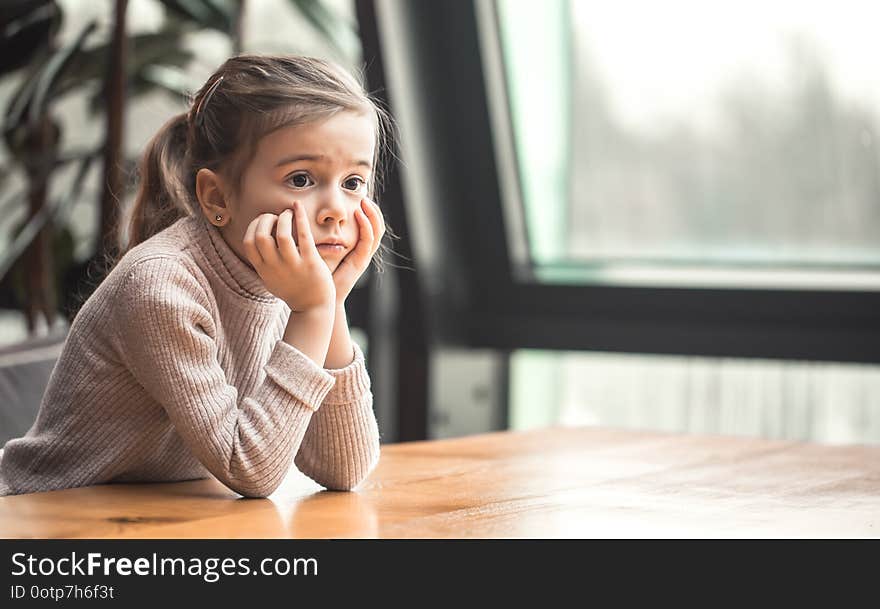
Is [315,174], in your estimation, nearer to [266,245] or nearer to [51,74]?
[266,245]

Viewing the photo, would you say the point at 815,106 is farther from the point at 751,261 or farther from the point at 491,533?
the point at 491,533

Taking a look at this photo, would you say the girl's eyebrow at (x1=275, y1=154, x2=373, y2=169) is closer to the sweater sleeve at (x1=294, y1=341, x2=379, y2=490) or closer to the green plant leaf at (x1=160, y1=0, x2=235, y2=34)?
the sweater sleeve at (x1=294, y1=341, x2=379, y2=490)

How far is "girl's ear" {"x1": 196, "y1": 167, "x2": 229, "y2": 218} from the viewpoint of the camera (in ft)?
4.13

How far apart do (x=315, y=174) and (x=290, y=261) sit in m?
0.11

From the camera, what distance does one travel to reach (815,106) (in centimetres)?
284

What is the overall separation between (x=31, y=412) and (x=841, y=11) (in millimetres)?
1976

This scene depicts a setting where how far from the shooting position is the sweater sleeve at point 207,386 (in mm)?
1092

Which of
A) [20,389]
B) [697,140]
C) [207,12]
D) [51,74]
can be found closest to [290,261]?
[20,389]

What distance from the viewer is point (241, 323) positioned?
4.09ft

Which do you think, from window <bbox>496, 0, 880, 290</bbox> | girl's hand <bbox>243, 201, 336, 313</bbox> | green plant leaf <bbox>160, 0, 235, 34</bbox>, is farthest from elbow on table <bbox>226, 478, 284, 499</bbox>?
window <bbox>496, 0, 880, 290</bbox>

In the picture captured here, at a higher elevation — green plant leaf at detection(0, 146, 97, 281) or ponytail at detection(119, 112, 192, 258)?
ponytail at detection(119, 112, 192, 258)

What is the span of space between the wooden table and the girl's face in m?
0.26

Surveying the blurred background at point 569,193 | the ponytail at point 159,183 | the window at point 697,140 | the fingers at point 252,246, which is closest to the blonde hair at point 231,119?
the ponytail at point 159,183

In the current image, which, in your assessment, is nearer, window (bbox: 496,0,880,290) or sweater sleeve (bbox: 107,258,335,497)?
sweater sleeve (bbox: 107,258,335,497)
